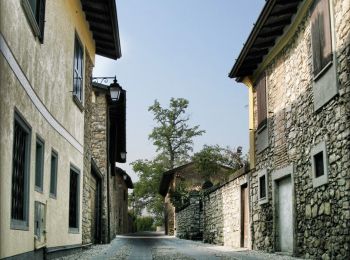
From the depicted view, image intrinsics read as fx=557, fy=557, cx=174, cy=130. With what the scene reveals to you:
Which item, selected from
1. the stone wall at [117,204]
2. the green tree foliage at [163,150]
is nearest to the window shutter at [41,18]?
the stone wall at [117,204]

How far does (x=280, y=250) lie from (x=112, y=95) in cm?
620

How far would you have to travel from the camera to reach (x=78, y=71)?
12758mm

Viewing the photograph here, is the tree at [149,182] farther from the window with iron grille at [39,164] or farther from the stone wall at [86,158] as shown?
the window with iron grille at [39,164]

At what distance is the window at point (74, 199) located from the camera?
11.9 meters

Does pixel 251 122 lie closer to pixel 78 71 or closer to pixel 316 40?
pixel 78 71

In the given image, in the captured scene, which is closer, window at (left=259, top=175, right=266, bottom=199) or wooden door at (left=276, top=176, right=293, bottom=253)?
wooden door at (left=276, top=176, right=293, bottom=253)

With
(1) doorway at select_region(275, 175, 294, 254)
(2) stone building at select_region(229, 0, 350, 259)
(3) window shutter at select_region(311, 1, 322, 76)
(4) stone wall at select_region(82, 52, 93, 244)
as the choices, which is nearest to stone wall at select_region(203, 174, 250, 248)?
(2) stone building at select_region(229, 0, 350, 259)

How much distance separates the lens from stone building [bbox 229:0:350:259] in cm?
876

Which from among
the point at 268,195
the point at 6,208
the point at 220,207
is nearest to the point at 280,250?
the point at 268,195

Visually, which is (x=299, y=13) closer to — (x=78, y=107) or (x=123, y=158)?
(x=78, y=107)

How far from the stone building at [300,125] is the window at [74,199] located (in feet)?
14.9

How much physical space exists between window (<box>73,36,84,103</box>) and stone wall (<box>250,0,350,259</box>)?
4.60m

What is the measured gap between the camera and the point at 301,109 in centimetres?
1112

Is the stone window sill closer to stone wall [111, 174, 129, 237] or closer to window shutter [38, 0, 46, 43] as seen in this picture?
window shutter [38, 0, 46, 43]
